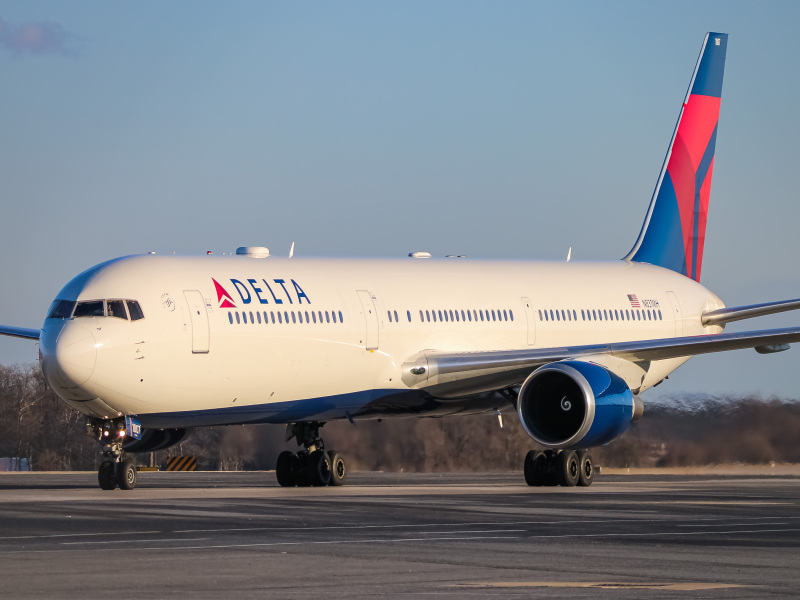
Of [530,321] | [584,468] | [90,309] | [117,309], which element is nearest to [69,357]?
[90,309]

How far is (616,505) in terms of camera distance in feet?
71.8

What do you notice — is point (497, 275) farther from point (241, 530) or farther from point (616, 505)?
point (241, 530)

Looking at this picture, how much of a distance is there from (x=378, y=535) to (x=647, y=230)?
22.3 m

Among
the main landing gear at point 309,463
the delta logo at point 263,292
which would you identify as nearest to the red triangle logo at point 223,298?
the delta logo at point 263,292

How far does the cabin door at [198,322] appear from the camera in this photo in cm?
2553

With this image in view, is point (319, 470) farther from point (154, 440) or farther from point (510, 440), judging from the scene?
point (510, 440)

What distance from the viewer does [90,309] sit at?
82.3 feet

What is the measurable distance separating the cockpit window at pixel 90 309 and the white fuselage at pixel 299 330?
0.12m

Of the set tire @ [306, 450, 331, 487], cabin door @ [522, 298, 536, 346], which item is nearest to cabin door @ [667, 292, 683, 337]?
cabin door @ [522, 298, 536, 346]

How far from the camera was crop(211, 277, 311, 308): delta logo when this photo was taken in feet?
86.0

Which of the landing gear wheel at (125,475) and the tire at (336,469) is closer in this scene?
the landing gear wheel at (125,475)

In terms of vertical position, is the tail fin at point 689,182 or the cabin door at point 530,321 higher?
the tail fin at point 689,182

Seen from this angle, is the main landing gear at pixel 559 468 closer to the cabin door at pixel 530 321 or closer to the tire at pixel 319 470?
the cabin door at pixel 530 321

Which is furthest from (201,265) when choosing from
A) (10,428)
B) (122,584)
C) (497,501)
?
(10,428)
